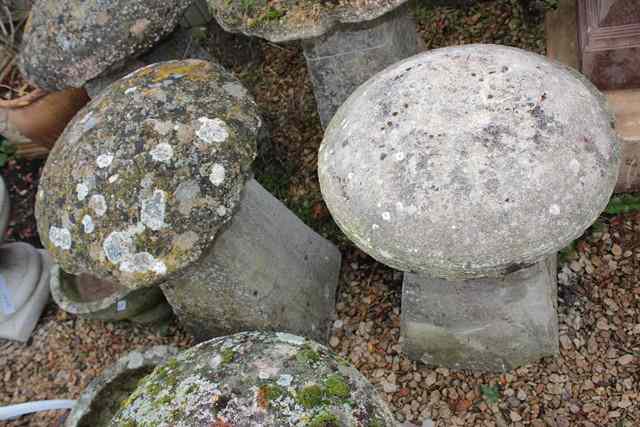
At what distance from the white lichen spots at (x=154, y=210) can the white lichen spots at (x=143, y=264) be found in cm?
8

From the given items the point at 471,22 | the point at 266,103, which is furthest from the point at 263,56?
the point at 471,22

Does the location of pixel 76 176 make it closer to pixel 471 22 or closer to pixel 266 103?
pixel 266 103

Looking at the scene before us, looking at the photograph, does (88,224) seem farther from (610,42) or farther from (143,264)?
(610,42)

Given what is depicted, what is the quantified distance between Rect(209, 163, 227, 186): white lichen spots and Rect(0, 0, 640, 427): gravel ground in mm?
1026

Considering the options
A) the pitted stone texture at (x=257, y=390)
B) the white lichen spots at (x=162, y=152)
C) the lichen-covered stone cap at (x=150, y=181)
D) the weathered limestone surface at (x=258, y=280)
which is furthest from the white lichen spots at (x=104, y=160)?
the pitted stone texture at (x=257, y=390)

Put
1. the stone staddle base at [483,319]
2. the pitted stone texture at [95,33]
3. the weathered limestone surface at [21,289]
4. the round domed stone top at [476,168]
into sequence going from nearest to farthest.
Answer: the round domed stone top at [476,168]
the stone staddle base at [483,319]
the pitted stone texture at [95,33]
the weathered limestone surface at [21,289]

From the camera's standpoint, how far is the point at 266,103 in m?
3.18

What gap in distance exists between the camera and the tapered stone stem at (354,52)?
2305 mm

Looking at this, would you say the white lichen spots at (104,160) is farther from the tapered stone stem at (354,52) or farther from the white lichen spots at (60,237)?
the tapered stone stem at (354,52)

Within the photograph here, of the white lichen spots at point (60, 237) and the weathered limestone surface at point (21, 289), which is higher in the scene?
the white lichen spots at point (60, 237)

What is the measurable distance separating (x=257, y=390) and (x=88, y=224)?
0.70m

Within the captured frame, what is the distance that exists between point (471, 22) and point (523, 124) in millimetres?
1718

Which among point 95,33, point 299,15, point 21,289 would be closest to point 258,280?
point 299,15

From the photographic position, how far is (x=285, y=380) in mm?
1542
